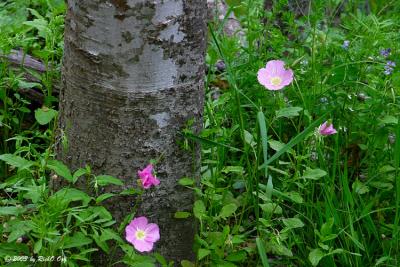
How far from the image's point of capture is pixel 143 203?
6.81ft

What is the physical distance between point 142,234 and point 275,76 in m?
0.66

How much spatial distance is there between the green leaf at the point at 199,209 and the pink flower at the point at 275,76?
1.38 ft

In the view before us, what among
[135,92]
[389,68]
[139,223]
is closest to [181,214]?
[139,223]

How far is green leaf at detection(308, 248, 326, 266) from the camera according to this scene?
208 cm

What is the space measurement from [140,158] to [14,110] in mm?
1003

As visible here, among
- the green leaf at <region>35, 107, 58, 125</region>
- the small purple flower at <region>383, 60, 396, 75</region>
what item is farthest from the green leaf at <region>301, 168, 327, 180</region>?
the green leaf at <region>35, 107, 58, 125</region>

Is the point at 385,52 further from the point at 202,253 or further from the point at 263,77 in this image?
the point at 202,253

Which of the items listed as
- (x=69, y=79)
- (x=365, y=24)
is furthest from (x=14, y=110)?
(x=365, y=24)

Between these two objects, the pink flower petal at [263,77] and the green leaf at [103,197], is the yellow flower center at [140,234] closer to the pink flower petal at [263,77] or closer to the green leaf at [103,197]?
the green leaf at [103,197]

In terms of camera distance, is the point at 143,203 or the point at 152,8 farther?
the point at 143,203

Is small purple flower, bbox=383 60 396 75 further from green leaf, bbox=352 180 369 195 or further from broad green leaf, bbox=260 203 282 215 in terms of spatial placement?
broad green leaf, bbox=260 203 282 215

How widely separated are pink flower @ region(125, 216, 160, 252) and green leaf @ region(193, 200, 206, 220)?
0.12m

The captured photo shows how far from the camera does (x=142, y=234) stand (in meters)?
1.96

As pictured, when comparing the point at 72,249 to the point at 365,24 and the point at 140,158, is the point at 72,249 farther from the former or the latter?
the point at 365,24
